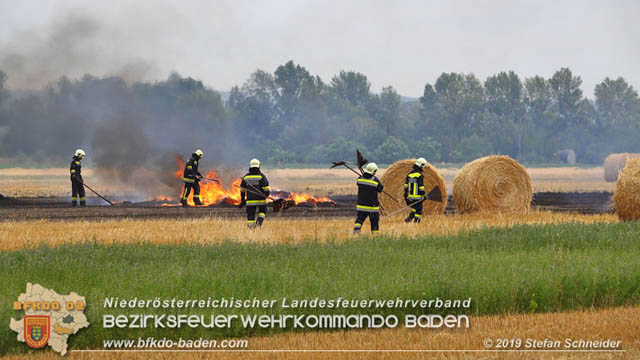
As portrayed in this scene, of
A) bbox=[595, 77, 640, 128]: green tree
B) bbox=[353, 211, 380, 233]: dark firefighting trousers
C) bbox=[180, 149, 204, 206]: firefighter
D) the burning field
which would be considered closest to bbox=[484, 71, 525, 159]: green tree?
bbox=[595, 77, 640, 128]: green tree

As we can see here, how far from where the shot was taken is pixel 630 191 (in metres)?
18.1

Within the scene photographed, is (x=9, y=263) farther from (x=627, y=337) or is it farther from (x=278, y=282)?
(x=627, y=337)

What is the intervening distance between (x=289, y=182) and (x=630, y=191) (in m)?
35.9

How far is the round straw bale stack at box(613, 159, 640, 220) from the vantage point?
706 inches

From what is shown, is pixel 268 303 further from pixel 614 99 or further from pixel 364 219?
pixel 614 99

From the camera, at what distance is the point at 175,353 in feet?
26.3

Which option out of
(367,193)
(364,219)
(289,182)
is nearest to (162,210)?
(364,219)

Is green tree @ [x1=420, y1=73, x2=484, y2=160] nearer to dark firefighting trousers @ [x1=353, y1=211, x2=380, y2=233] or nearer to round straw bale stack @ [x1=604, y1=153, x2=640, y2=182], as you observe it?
round straw bale stack @ [x1=604, y1=153, x2=640, y2=182]

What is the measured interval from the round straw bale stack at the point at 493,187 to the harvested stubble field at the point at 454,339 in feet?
39.6

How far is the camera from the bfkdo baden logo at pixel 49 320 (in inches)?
322

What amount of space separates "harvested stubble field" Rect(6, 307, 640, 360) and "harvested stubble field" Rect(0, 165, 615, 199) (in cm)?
2519

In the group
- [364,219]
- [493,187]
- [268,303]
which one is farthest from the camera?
[493,187]

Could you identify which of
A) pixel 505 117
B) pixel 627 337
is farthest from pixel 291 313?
pixel 505 117

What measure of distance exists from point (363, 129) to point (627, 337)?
7815 centimetres
